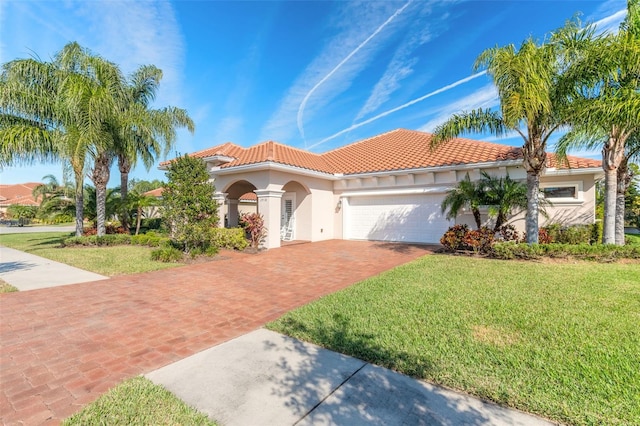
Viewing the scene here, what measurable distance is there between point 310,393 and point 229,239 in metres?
11.2

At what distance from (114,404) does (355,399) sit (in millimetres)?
2390

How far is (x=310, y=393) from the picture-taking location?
310cm

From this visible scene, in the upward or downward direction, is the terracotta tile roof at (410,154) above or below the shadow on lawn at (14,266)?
above

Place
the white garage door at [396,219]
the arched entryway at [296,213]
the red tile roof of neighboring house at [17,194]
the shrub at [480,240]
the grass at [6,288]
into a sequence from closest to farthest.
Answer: the grass at [6,288] < the shrub at [480,240] < the white garage door at [396,219] < the arched entryway at [296,213] < the red tile roof of neighboring house at [17,194]

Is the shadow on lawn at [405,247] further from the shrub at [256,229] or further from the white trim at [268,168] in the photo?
the shrub at [256,229]

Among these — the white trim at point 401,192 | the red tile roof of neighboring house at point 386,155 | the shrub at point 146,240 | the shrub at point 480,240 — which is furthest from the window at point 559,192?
A: the shrub at point 146,240

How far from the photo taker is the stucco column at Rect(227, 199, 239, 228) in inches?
722

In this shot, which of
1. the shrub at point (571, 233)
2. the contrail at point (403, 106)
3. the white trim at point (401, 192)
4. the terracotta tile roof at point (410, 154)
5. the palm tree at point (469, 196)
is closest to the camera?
the palm tree at point (469, 196)

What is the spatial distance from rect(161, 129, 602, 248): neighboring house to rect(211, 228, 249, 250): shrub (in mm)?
1172

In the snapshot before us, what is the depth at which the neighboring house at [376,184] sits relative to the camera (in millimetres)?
12819

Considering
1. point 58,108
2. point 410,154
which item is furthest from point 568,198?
point 58,108

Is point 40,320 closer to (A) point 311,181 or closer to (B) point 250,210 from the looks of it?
(A) point 311,181

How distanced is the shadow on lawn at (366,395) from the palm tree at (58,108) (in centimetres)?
1415

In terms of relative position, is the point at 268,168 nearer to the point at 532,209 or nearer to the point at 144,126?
the point at 144,126
